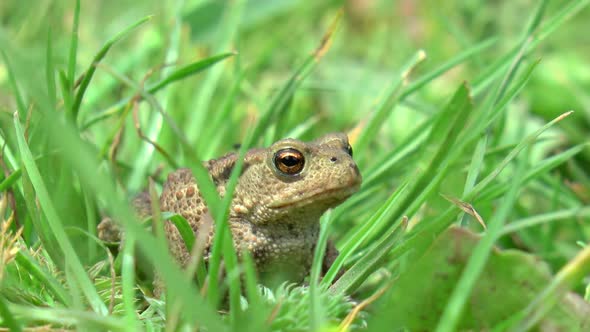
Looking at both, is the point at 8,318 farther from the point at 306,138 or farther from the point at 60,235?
the point at 306,138

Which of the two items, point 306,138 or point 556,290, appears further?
point 306,138

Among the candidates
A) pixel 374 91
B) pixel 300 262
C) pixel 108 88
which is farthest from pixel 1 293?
pixel 374 91

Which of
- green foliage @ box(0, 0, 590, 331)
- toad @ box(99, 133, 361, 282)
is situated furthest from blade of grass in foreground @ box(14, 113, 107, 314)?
toad @ box(99, 133, 361, 282)

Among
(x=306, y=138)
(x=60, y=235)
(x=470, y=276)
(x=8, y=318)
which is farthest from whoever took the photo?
(x=306, y=138)

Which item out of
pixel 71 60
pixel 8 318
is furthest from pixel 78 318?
pixel 71 60

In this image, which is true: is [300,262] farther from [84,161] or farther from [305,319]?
[84,161]

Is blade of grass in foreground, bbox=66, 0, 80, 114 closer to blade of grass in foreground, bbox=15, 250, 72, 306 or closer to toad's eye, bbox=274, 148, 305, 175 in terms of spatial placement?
blade of grass in foreground, bbox=15, 250, 72, 306
